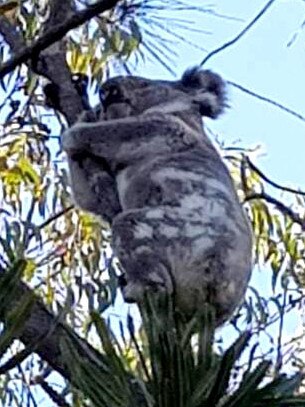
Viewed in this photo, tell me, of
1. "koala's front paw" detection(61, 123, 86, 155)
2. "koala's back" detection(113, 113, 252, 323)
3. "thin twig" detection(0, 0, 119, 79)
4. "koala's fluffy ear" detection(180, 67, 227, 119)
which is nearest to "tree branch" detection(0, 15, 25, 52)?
"koala's front paw" detection(61, 123, 86, 155)

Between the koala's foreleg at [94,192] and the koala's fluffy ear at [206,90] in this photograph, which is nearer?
the koala's foreleg at [94,192]

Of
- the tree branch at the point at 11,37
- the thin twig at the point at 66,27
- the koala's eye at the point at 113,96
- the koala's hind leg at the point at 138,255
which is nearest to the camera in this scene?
the thin twig at the point at 66,27

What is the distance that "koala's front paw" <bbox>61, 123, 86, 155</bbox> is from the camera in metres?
1.97

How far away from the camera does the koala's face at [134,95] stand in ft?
7.34

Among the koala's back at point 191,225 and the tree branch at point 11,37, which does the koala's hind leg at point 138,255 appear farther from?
the tree branch at point 11,37

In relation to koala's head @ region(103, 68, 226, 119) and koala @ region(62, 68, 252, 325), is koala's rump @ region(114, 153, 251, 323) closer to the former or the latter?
koala @ region(62, 68, 252, 325)

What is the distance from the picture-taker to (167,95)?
236cm

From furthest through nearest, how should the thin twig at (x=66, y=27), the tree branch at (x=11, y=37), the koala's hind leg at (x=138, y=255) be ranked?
the tree branch at (x=11, y=37) < the koala's hind leg at (x=138, y=255) < the thin twig at (x=66, y=27)

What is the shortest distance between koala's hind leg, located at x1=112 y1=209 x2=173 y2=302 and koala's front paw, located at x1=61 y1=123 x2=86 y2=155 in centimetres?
20

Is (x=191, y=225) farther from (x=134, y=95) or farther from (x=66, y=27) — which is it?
(x=66, y=27)

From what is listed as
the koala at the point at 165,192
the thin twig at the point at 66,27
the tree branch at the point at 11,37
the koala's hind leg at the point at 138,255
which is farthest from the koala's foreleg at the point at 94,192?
the thin twig at the point at 66,27

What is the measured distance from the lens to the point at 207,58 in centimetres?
156

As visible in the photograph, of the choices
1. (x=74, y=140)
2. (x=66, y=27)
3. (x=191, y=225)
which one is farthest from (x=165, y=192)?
(x=66, y=27)

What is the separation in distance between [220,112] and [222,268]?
56 centimetres
